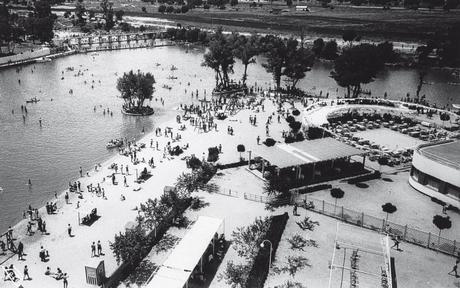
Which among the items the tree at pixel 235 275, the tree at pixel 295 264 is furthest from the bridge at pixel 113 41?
the tree at pixel 295 264

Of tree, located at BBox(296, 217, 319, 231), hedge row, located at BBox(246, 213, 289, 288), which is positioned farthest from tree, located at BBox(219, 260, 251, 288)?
tree, located at BBox(296, 217, 319, 231)

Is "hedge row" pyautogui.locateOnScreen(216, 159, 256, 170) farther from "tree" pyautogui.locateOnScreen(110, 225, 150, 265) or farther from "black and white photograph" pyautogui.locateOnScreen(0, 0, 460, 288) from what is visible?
"tree" pyautogui.locateOnScreen(110, 225, 150, 265)

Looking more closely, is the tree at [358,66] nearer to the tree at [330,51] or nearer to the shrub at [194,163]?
the shrub at [194,163]

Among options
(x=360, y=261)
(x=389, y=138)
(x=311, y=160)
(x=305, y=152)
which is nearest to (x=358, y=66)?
(x=389, y=138)

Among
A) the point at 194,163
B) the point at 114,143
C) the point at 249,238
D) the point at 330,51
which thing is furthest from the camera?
the point at 330,51

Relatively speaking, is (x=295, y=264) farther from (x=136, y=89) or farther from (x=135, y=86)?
(x=136, y=89)

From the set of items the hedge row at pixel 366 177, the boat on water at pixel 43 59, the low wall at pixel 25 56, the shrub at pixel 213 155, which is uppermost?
the low wall at pixel 25 56

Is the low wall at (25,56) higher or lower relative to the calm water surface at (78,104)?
higher
